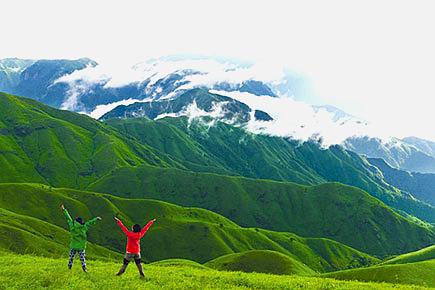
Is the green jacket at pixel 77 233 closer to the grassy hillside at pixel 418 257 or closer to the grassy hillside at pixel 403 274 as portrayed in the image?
the grassy hillside at pixel 403 274

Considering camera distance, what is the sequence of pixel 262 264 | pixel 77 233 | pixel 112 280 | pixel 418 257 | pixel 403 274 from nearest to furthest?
pixel 112 280
pixel 77 233
pixel 403 274
pixel 262 264
pixel 418 257

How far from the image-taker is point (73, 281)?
95.5ft

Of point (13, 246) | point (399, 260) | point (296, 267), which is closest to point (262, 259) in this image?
point (296, 267)

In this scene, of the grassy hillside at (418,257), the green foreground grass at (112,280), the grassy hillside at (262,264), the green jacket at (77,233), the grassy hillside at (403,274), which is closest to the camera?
the green foreground grass at (112,280)

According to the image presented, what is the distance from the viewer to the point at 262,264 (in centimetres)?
12338

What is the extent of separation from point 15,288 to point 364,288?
26.6 m

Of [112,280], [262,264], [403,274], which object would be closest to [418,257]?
[262,264]

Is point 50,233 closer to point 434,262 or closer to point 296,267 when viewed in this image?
point 296,267

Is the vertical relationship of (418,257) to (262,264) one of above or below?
above

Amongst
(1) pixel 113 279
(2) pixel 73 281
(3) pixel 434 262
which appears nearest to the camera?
(2) pixel 73 281

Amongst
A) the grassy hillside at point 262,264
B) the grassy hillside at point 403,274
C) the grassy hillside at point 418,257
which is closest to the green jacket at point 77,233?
the grassy hillside at point 403,274

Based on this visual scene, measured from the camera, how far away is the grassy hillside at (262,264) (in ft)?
391

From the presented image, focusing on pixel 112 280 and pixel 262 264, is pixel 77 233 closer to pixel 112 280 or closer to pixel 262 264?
pixel 112 280

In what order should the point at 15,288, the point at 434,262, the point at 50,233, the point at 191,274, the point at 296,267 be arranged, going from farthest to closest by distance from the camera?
the point at 50,233 < the point at 296,267 < the point at 434,262 < the point at 191,274 < the point at 15,288
